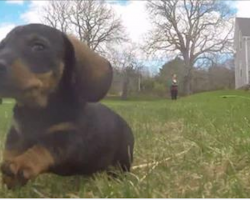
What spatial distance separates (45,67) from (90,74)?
22cm

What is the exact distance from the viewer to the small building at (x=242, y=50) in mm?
34625

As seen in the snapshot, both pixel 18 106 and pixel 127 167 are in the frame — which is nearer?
pixel 18 106

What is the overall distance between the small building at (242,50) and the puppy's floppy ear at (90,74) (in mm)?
32948

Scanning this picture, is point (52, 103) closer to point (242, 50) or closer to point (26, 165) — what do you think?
point (26, 165)

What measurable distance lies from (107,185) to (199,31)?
47.3 feet

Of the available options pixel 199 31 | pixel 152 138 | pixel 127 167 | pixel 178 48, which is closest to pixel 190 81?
pixel 178 48

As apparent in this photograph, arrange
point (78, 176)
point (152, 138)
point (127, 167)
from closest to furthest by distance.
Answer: point (78, 176), point (127, 167), point (152, 138)

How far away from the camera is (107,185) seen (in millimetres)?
1968

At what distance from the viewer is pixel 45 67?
188 cm

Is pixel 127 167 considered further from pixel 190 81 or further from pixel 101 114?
pixel 190 81

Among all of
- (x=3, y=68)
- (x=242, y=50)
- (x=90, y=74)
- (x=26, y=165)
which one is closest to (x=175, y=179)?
(x=90, y=74)

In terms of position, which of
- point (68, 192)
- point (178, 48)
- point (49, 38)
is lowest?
point (68, 192)

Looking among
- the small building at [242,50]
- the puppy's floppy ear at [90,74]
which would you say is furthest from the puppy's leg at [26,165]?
the small building at [242,50]

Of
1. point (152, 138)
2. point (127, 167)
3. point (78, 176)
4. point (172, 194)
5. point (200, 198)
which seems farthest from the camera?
Result: point (152, 138)
